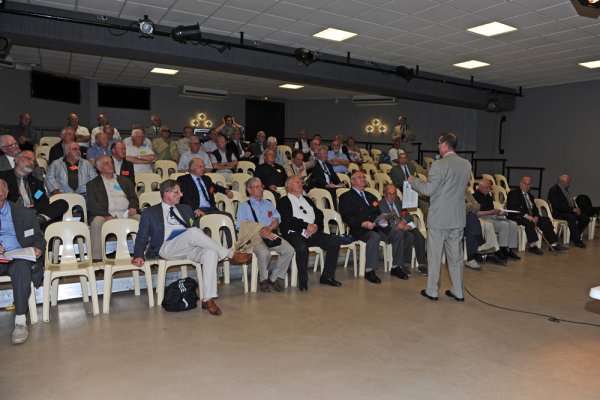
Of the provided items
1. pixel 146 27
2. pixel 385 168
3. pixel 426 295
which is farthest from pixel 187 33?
pixel 426 295

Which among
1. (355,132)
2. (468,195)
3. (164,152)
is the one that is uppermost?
(355,132)

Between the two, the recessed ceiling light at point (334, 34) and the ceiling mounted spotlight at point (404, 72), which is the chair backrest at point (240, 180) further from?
the ceiling mounted spotlight at point (404, 72)

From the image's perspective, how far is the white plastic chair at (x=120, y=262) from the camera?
394cm

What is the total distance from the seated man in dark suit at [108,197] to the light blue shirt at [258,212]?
3.51 feet

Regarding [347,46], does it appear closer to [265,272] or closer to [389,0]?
[389,0]

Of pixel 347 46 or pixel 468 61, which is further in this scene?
pixel 468 61

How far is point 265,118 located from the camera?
52.4 feet

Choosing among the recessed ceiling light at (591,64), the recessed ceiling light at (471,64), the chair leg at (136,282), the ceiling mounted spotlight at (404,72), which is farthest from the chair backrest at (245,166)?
the recessed ceiling light at (591,64)

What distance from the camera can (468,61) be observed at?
8898 mm

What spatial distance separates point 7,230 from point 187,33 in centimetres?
389

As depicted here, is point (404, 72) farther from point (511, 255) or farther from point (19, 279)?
point (19, 279)

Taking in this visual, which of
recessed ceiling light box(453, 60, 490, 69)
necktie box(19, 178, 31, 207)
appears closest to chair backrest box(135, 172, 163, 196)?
necktie box(19, 178, 31, 207)

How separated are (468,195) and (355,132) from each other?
8647 mm

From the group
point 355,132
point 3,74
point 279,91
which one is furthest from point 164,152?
point 355,132
